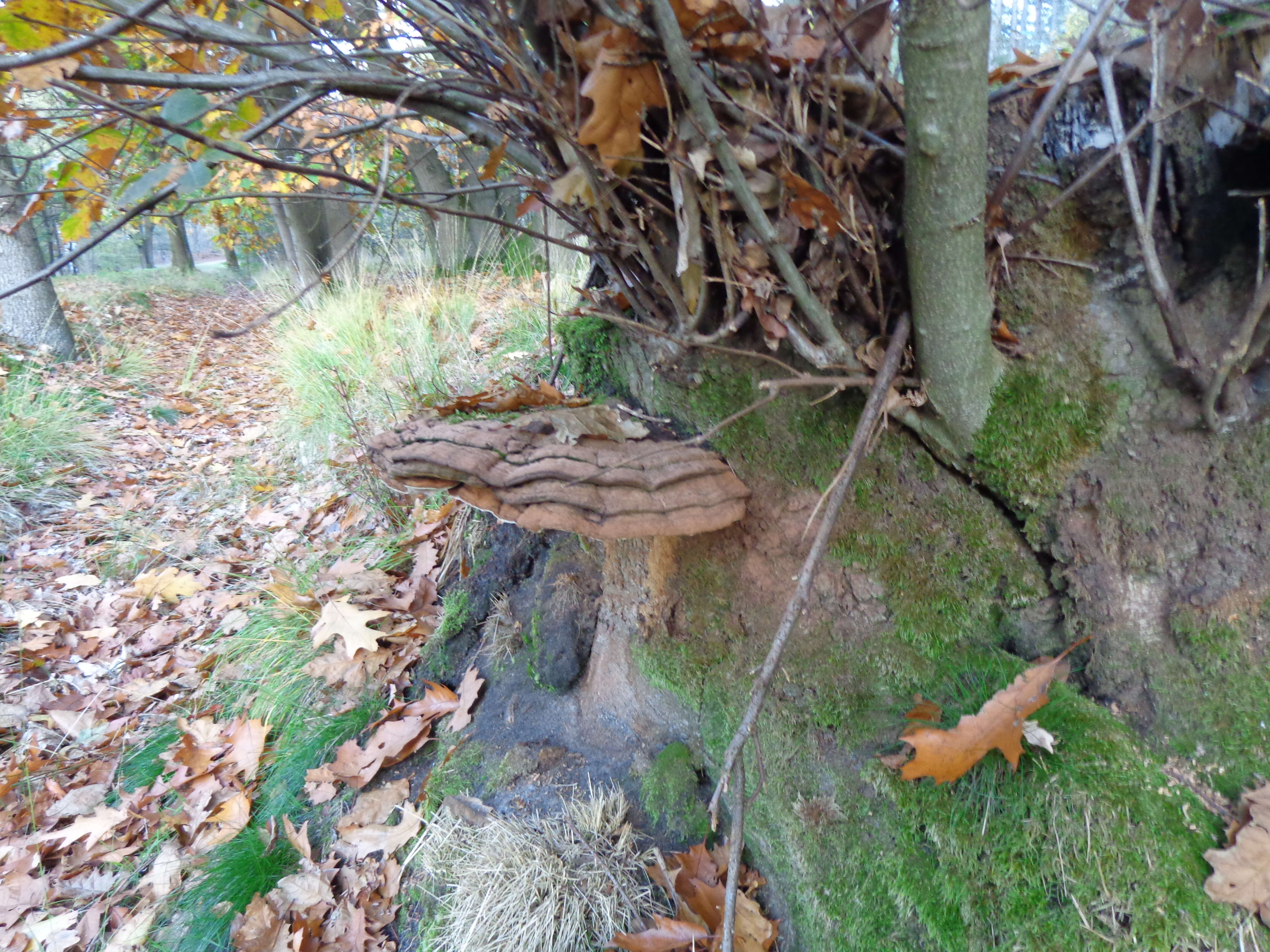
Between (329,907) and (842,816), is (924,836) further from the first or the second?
(329,907)

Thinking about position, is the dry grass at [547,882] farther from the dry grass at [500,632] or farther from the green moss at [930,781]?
the dry grass at [500,632]

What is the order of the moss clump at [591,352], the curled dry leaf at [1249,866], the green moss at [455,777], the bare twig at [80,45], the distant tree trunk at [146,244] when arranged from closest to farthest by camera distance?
the bare twig at [80,45] < the curled dry leaf at [1249,866] < the moss clump at [591,352] < the green moss at [455,777] < the distant tree trunk at [146,244]

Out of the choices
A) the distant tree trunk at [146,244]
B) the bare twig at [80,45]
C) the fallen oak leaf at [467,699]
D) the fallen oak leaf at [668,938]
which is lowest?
the distant tree trunk at [146,244]

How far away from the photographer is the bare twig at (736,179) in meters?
1.19

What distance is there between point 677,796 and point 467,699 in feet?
3.43

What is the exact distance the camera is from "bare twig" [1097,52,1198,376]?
1402 millimetres

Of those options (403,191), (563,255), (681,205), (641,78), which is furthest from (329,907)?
(563,255)

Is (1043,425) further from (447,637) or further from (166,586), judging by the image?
(166,586)

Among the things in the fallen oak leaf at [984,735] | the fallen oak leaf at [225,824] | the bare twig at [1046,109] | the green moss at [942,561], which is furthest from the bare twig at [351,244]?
the fallen oak leaf at [225,824]

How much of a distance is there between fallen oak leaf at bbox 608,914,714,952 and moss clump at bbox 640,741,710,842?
0.27m

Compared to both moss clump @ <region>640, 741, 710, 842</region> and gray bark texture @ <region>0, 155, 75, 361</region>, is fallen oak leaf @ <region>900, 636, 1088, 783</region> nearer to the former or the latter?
moss clump @ <region>640, 741, 710, 842</region>

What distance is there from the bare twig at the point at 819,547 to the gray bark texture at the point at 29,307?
1009 centimetres

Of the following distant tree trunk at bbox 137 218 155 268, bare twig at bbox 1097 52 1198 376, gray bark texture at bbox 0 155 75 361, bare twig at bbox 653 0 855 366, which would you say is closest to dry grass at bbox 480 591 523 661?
bare twig at bbox 653 0 855 366

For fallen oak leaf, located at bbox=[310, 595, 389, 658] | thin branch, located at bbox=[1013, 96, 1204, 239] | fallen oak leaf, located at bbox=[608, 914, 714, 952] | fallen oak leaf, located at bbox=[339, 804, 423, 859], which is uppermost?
thin branch, located at bbox=[1013, 96, 1204, 239]
